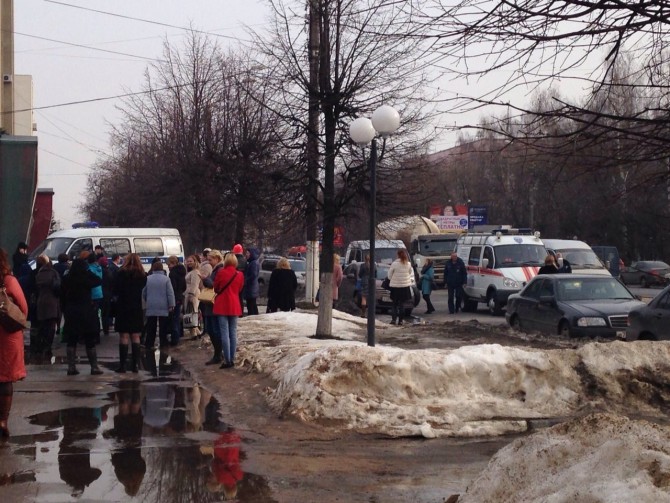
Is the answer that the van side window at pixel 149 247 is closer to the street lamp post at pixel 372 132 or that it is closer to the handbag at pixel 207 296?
the handbag at pixel 207 296

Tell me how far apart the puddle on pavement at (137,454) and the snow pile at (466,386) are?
118 centimetres

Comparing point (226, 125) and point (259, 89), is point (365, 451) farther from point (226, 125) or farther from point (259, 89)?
point (226, 125)

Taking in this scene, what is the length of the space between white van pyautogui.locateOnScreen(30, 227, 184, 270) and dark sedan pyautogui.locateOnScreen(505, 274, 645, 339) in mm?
10316

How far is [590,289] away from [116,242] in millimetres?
13584

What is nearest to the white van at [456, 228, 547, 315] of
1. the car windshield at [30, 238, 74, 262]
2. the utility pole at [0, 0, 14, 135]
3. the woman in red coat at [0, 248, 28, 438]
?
the car windshield at [30, 238, 74, 262]

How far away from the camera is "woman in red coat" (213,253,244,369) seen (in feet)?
43.8

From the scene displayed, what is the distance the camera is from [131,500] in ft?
22.4

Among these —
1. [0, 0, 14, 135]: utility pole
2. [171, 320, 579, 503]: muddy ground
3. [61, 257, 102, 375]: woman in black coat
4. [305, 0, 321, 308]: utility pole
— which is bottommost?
[171, 320, 579, 503]: muddy ground

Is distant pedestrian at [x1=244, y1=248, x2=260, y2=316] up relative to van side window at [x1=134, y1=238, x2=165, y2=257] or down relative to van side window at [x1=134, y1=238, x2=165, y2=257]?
down

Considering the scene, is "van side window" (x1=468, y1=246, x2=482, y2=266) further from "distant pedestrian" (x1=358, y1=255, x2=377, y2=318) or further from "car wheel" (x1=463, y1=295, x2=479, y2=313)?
"distant pedestrian" (x1=358, y1=255, x2=377, y2=318)

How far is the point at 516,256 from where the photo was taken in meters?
28.0

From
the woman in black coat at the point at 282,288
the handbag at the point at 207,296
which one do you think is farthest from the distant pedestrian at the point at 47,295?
A: the woman in black coat at the point at 282,288

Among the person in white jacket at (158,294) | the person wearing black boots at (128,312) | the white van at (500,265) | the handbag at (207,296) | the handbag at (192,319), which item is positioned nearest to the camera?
the person wearing black boots at (128,312)

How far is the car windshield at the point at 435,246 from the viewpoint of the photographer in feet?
144
